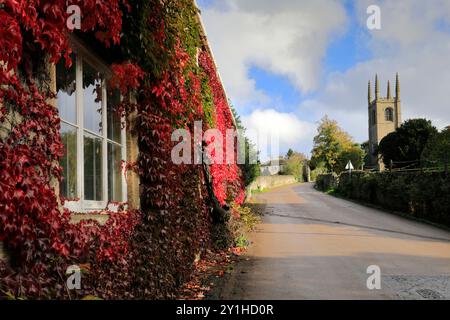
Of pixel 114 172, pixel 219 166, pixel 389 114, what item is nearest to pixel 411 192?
pixel 219 166

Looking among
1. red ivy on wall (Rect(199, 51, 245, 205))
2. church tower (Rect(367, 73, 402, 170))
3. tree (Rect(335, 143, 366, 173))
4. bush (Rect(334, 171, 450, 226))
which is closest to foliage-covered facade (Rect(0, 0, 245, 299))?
red ivy on wall (Rect(199, 51, 245, 205))

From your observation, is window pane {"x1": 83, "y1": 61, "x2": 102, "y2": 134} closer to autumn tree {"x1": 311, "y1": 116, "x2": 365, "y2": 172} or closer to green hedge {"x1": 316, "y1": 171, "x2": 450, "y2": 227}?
green hedge {"x1": 316, "y1": 171, "x2": 450, "y2": 227}

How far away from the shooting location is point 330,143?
2884 inches

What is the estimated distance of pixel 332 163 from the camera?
71938mm

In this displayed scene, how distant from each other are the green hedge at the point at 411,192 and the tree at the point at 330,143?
44.5 m

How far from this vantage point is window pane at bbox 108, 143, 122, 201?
16.5ft

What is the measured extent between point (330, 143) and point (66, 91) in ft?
235

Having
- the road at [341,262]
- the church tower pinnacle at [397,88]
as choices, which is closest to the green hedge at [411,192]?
Result: the road at [341,262]

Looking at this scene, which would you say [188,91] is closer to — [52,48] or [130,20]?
[130,20]

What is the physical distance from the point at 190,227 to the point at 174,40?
2907 mm

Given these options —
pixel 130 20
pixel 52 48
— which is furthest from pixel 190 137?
pixel 52 48

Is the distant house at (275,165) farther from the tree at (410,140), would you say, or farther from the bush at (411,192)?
the bush at (411,192)

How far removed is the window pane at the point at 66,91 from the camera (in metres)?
3.85

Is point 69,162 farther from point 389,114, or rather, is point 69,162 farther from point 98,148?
point 389,114
